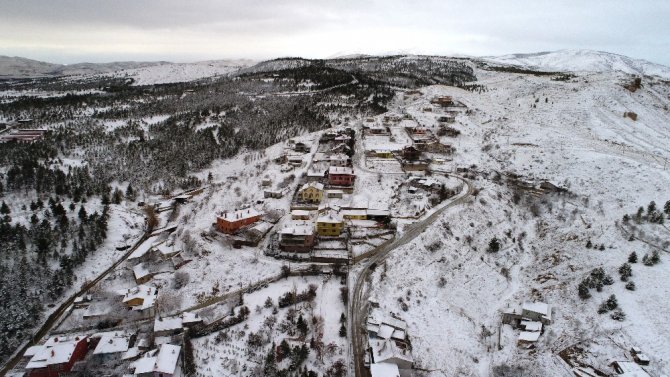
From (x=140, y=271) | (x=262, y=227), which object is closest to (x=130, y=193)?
(x=140, y=271)

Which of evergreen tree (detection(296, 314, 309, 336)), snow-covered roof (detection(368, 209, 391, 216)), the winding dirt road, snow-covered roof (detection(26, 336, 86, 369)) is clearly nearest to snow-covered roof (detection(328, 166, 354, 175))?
snow-covered roof (detection(368, 209, 391, 216))

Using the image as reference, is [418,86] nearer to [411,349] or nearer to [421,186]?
[421,186]

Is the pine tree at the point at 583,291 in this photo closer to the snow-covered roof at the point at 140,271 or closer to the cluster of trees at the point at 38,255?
the snow-covered roof at the point at 140,271

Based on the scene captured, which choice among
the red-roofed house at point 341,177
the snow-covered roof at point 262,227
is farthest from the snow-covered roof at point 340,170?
the snow-covered roof at point 262,227

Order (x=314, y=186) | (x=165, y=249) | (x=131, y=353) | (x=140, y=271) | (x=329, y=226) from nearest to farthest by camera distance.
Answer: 1. (x=131, y=353)
2. (x=140, y=271)
3. (x=165, y=249)
4. (x=329, y=226)
5. (x=314, y=186)

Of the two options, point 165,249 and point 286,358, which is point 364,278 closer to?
point 286,358

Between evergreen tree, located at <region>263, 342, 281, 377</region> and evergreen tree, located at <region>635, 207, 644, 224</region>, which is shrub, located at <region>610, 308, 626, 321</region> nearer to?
evergreen tree, located at <region>635, 207, 644, 224</region>
